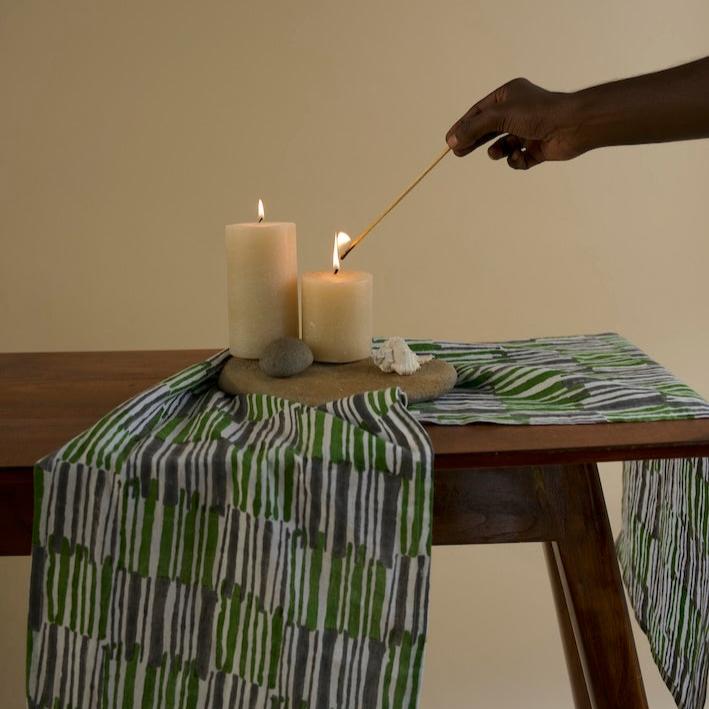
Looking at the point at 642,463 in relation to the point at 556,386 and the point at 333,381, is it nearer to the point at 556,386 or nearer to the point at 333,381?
the point at 556,386

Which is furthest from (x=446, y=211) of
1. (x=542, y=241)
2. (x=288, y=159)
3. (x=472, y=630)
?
(x=472, y=630)

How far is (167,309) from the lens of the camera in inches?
80.4

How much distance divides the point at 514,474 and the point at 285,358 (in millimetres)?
242

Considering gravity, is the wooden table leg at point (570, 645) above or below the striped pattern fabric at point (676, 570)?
below

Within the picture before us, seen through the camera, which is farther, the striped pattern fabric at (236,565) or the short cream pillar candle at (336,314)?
the short cream pillar candle at (336,314)

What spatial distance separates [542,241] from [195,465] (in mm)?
1371

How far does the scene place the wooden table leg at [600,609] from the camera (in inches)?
38.9

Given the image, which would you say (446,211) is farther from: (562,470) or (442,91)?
(562,470)

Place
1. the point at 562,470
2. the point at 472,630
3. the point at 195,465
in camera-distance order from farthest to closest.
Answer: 1. the point at 472,630
2. the point at 562,470
3. the point at 195,465

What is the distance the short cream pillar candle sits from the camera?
3.27 ft

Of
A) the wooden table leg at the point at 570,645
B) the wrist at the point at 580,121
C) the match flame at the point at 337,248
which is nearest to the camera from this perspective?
the wrist at the point at 580,121

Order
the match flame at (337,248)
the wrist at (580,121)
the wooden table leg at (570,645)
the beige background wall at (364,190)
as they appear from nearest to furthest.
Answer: the wrist at (580,121) → the match flame at (337,248) → the wooden table leg at (570,645) → the beige background wall at (364,190)

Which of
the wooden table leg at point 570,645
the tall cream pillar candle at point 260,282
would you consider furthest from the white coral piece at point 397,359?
the wooden table leg at point 570,645

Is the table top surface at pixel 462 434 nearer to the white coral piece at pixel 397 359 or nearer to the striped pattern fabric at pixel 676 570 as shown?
the white coral piece at pixel 397 359
